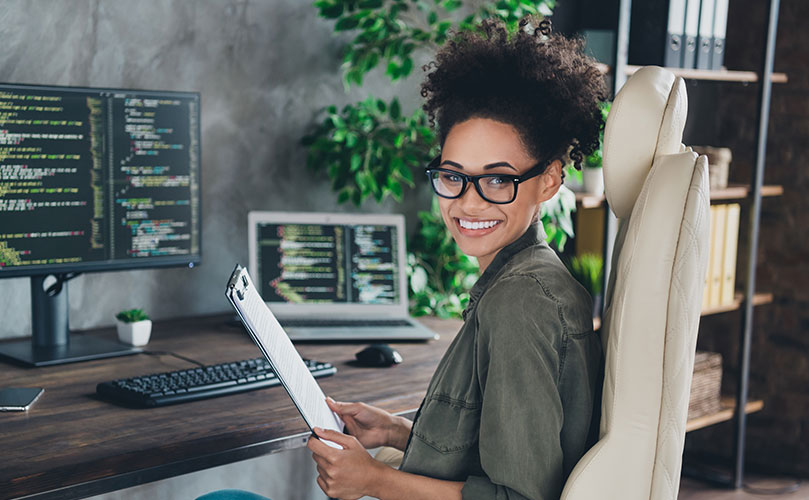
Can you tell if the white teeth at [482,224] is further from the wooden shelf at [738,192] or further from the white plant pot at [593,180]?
the wooden shelf at [738,192]

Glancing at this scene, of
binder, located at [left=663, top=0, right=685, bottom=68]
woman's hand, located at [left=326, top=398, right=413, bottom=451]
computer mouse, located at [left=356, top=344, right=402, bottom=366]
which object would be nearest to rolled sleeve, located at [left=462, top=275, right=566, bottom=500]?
woman's hand, located at [left=326, top=398, right=413, bottom=451]

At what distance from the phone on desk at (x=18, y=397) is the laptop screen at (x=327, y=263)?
2.37ft

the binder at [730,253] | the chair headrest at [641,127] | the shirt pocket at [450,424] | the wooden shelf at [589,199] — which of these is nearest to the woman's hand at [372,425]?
the shirt pocket at [450,424]

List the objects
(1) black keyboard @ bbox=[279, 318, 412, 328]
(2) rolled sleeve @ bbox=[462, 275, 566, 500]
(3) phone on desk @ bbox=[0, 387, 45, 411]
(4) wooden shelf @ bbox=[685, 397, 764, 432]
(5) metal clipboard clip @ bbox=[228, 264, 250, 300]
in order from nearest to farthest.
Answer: (2) rolled sleeve @ bbox=[462, 275, 566, 500], (5) metal clipboard clip @ bbox=[228, 264, 250, 300], (3) phone on desk @ bbox=[0, 387, 45, 411], (1) black keyboard @ bbox=[279, 318, 412, 328], (4) wooden shelf @ bbox=[685, 397, 764, 432]

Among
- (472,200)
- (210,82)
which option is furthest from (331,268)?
(472,200)

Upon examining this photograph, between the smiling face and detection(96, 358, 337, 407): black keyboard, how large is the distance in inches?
17.7

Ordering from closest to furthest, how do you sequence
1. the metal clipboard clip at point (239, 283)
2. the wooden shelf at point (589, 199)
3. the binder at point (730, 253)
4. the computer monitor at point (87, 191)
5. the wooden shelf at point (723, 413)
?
1. the metal clipboard clip at point (239, 283)
2. the computer monitor at point (87, 191)
3. the wooden shelf at point (589, 199)
4. the wooden shelf at point (723, 413)
5. the binder at point (730, 253)

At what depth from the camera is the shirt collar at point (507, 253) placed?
1.32 m

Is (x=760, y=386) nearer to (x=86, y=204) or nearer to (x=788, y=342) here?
(x=788, y=342)

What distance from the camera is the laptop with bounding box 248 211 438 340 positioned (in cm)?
218

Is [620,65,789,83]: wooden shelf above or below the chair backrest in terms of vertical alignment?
above

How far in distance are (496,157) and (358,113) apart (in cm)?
122

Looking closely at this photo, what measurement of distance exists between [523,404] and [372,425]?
0.47 metres

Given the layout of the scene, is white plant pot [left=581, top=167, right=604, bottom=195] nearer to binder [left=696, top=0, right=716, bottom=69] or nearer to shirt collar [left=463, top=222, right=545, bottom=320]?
binder [left=696, top=0, right=716, bottom=69]
